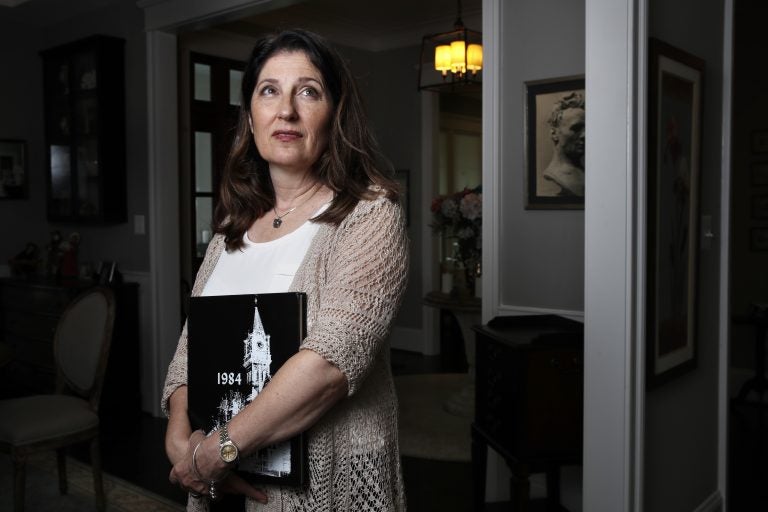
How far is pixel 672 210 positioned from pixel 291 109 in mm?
1403

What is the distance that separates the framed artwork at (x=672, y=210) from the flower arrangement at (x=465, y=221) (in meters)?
1.99

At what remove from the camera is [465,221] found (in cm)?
438

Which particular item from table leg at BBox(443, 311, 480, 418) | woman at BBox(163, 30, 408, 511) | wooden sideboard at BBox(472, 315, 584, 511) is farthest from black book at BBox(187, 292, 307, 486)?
table leg at BBox(443, 311, 480, 418)

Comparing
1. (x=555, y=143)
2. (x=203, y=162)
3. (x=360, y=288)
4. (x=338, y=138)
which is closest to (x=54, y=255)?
(x=203, y=162)

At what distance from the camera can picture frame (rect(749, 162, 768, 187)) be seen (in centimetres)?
502

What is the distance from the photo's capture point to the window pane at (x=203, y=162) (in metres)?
5.69

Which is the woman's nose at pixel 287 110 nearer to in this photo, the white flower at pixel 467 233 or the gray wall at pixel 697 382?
the gray wall at pixel 697 382

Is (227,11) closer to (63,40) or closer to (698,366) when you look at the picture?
(63,40)

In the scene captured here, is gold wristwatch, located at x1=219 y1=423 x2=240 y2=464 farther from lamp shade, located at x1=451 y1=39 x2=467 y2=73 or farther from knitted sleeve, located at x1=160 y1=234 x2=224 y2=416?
lamp shade, located at x1=451 y1=39 x2=467 y2=73

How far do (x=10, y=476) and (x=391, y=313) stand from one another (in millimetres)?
3202

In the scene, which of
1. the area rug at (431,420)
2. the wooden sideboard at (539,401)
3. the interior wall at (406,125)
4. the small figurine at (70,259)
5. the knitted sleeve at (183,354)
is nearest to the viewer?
the knitted sleeve at (183,354)

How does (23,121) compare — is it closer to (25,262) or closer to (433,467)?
(25,262)

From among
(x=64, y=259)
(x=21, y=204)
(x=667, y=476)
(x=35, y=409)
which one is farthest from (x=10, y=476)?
(x=667, y=476)

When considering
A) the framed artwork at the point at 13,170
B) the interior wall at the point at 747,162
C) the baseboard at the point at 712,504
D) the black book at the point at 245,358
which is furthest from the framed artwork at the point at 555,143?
the framed artwork at the point at 13,170
